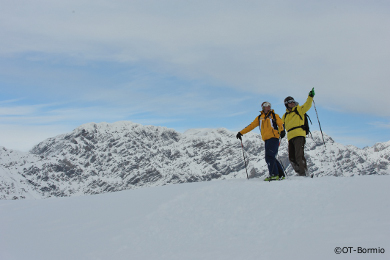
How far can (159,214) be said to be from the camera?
754cm

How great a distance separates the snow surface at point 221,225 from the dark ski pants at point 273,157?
5.78 feet

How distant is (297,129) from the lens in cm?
1045

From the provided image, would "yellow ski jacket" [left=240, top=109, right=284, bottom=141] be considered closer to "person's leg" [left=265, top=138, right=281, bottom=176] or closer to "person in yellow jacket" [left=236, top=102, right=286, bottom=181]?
"person in yellow jacket" [left=236, top=102, right=286, bottom=181]

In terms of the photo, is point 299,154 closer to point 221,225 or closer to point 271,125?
point 271,125

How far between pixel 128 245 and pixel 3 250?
2.79m

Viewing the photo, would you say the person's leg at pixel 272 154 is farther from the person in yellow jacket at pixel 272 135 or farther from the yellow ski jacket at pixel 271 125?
the yellow ski jacket at pixel 271 125

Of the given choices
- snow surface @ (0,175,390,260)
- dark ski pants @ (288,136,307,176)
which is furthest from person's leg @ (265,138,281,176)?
snow surface @ (0,175,390,260)

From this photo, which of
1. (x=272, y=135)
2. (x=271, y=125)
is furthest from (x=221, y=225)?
(x=271, y=125)

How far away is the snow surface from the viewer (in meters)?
5.12

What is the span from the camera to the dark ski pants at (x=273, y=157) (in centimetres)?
1022

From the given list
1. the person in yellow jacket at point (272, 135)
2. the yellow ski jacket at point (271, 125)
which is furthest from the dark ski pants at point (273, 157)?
the yellow ski jacket at point (271, 125)

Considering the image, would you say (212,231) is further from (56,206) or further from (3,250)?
(56,206)

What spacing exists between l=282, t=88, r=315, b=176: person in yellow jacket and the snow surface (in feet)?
7.70

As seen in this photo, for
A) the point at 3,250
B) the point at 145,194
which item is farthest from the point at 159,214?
the point at 3,250
